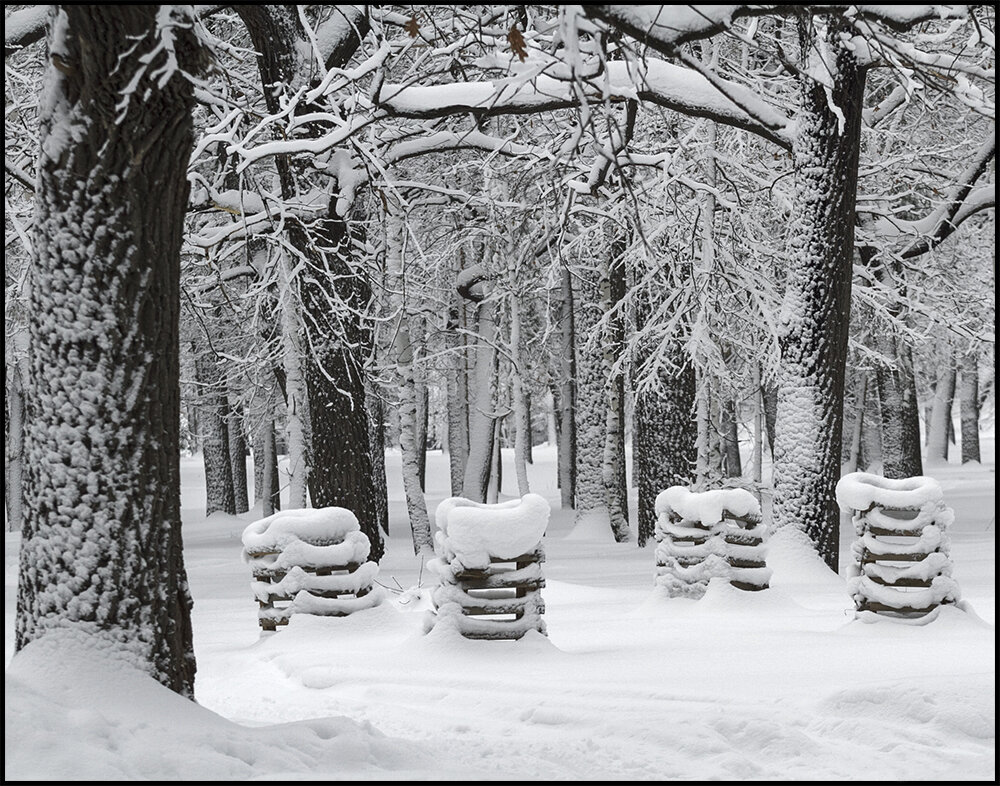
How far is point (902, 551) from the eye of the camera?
9.04 metres

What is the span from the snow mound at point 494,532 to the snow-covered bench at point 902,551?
2.74 meters

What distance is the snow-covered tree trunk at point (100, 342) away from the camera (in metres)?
5.15

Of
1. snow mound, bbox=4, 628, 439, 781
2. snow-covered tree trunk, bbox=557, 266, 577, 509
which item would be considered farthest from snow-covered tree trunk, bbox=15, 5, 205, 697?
snow-covered tree trunk, bbox=557, 266, 577, 509

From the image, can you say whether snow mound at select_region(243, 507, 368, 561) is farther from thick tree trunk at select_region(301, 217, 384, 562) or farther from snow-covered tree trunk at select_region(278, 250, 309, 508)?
thick tree trunk at select_region(301, 217, 384, 562)

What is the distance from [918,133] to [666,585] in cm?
1160

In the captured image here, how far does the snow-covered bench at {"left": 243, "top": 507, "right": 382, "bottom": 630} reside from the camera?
984 centimetres

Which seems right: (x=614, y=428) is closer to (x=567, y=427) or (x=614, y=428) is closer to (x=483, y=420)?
(x=483, y=420)

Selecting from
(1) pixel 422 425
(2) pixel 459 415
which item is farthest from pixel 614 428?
(1) pixel 422 425

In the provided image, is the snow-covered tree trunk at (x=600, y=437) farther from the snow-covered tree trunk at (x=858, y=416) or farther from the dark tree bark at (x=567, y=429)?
the snow-covered tree trunk at (x=858, y=416)

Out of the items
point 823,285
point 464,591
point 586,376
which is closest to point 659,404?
point 586,376

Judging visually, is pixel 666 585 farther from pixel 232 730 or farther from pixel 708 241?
pixel 232 730

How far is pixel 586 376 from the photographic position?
19797mm

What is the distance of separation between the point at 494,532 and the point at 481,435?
1019cm

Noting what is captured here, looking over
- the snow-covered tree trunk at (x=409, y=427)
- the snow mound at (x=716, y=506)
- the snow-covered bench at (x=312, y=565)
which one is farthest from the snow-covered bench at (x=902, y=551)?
the snow-covered tree trunk at (x=409, y=427)
